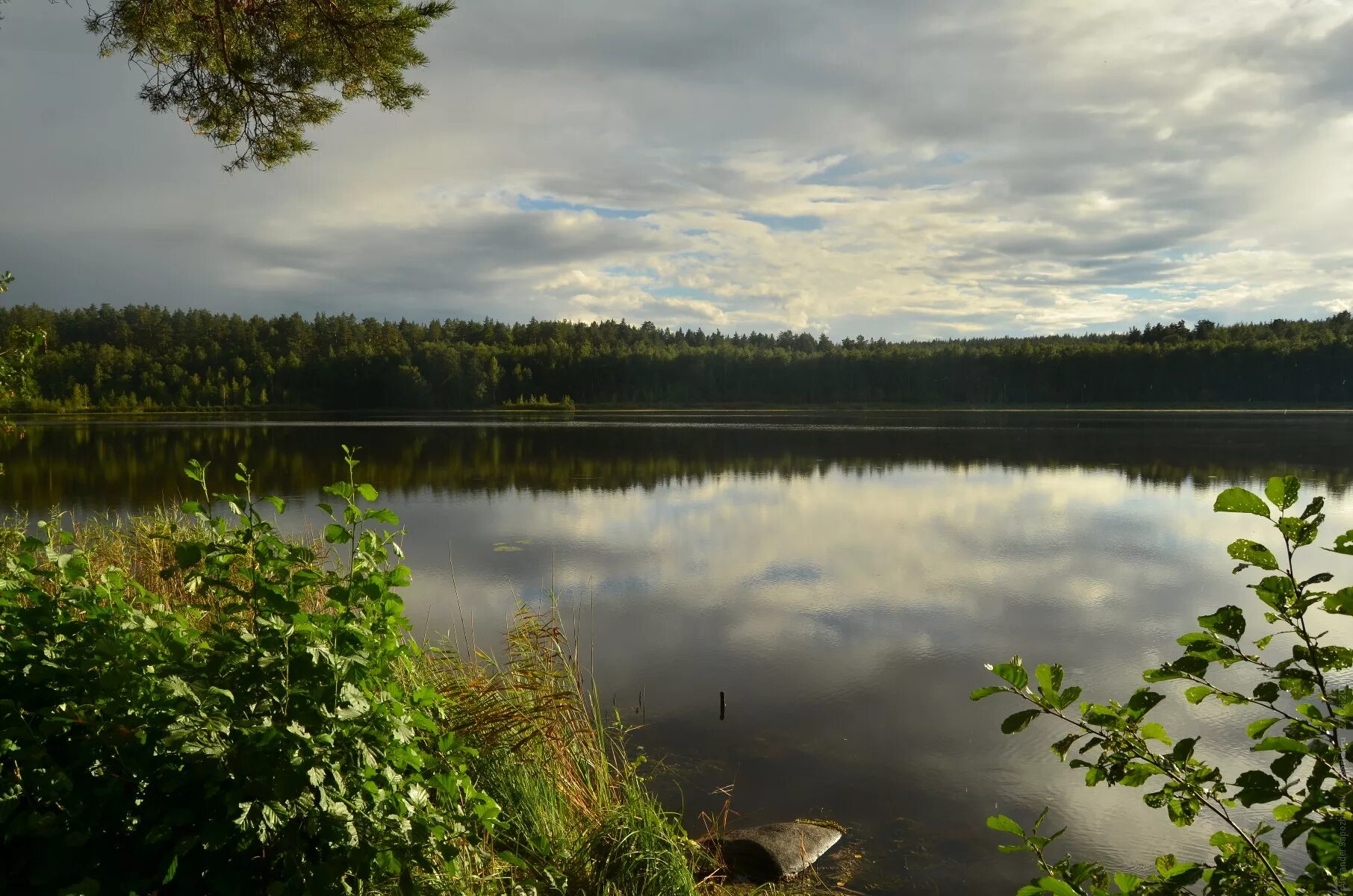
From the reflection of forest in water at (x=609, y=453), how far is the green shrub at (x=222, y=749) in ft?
71.9

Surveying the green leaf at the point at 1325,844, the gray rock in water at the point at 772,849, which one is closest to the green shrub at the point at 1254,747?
the green leaf at the point at 1325,844

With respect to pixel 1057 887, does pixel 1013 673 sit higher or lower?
higher

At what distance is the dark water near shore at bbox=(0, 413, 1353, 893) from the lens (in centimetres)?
705

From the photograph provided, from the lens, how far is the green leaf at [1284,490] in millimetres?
1996

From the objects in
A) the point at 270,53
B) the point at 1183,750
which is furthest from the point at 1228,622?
the point at 270,53

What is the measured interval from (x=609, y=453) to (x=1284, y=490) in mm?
36838

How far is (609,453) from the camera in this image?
3862cm

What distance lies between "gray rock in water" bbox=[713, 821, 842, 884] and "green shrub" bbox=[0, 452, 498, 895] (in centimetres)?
307

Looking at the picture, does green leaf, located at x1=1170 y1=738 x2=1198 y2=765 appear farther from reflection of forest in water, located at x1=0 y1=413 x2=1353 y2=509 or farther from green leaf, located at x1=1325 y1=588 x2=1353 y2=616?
reflection of forest in water, located at x1=0 y1=413 x2=1353 y2=509

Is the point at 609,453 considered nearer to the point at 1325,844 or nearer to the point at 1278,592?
the point at 1278,592

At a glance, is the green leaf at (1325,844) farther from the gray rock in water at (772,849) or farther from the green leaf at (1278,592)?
the gray rock in water at (772,849)

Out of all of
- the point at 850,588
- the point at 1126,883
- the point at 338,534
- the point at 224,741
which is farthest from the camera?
the point at 850,588

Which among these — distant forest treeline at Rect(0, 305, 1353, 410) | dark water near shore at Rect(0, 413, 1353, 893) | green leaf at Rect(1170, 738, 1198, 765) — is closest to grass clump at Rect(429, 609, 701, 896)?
dark water near shore at Rect(0, 413, 1353, 893)

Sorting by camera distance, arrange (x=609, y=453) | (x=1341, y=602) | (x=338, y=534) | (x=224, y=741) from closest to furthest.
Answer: (x=1341, y=602) < (x=224, y=741) < (x=338, y=534) < (x=609, y=453)
